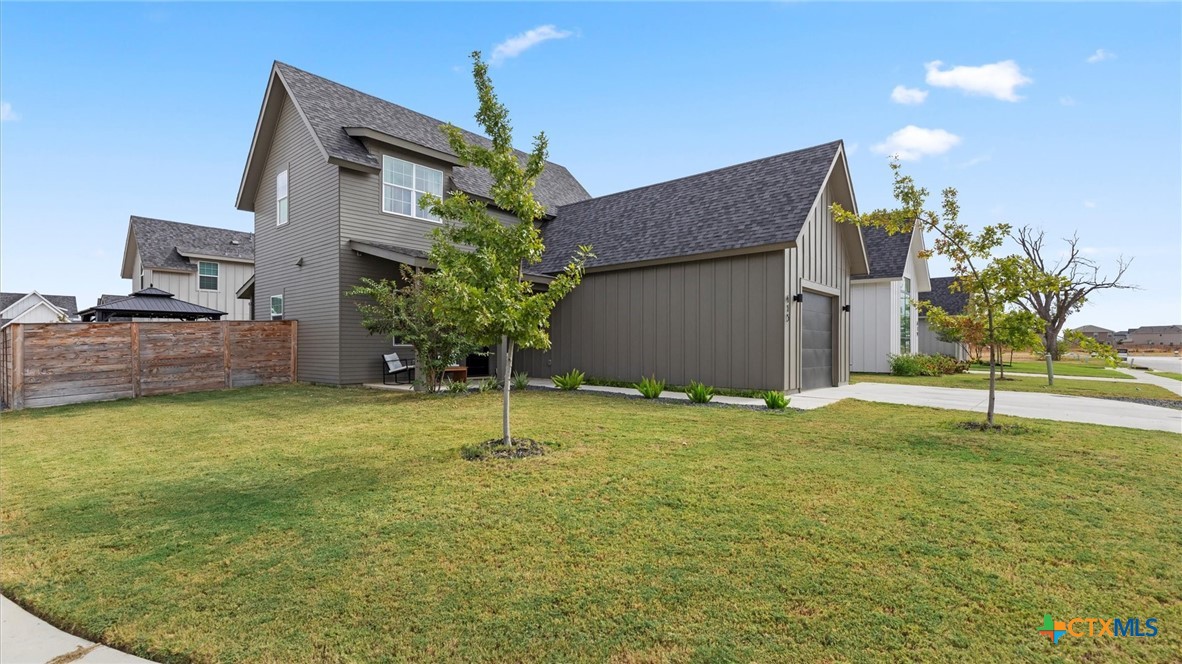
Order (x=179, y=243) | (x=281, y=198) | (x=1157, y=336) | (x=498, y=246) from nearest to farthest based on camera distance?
(x=498, y=246)
(x=281, y=198)
(x=179, y=243)
(x=1157, y=336)

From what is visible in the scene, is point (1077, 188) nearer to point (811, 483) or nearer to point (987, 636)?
point (811, 483)

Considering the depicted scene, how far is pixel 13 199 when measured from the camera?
8953 millimetres

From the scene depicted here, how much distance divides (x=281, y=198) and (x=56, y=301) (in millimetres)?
40102

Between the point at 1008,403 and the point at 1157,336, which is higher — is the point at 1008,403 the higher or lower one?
the lower one

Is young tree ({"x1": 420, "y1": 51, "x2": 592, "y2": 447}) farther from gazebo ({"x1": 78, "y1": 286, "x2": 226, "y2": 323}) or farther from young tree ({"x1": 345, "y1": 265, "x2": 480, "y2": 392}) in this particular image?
gazebo ({"x1": 78, "y1": 286, "x2": 226, "y2": 323})

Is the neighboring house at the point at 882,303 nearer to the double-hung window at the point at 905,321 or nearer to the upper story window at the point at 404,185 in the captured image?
the double-hung window at the point at 905,321

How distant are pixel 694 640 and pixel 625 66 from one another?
15.1 m

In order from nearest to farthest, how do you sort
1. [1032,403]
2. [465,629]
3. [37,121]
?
[465,629], [1032,403], [37,121]

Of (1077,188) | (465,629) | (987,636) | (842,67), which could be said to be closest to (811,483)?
(987,636)

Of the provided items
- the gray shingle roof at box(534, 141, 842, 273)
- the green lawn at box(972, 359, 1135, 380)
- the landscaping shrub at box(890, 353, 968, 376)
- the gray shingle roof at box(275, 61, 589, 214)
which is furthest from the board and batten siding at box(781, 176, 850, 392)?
the green lawn at box(972, 359, 1135, 380)

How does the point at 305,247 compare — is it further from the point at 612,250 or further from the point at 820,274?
the point at 820,274

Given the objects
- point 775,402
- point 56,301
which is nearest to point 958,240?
point 775,402

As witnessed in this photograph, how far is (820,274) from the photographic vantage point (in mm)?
12688

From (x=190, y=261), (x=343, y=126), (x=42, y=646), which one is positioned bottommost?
(x=42, y=646)
